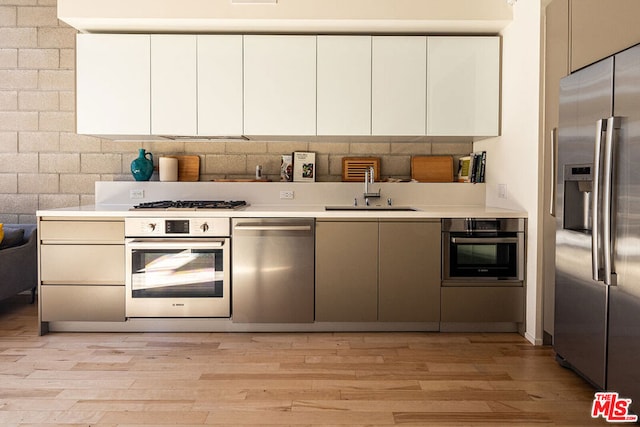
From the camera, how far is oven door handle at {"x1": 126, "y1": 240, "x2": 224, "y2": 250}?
3.51 m

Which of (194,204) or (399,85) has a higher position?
(399,85)

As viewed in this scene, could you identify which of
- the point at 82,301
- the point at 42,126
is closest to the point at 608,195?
the point at 82,301

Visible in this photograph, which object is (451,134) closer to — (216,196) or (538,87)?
(538,87)

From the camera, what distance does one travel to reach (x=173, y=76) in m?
3.81

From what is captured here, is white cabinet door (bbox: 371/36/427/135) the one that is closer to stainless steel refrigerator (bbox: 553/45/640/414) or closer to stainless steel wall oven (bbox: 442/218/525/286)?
stainless steel wall oven (bbox: 442/218/525/286)

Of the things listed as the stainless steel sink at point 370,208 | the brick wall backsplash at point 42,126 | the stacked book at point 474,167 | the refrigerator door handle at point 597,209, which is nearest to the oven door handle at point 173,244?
the stainless steel sink at point 370,208

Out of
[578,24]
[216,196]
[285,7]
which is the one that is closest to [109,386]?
[216,196]

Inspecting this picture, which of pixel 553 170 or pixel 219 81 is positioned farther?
pixel 219 81

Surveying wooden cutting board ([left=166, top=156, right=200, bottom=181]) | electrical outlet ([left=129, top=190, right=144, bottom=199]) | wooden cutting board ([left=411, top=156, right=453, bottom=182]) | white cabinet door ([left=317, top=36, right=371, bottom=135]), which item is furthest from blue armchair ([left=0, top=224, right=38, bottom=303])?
wooden cutting board ([left=411, top=156, right=453, bottom=182])

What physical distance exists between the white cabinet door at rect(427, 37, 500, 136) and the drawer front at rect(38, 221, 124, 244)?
2367mm

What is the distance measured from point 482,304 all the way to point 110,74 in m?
3.15

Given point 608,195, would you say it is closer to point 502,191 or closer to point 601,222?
point 601,222

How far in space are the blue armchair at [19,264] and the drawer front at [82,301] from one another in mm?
628

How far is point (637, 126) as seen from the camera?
6.91 feet
